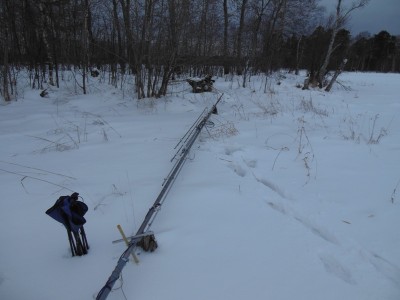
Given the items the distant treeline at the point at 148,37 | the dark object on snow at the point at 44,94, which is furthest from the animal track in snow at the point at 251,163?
the dark object on snow at the point at 44,94

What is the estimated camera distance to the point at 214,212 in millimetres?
2238

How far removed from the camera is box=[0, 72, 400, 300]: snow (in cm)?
158

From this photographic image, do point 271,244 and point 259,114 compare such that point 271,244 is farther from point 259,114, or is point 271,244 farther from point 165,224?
point 259,114

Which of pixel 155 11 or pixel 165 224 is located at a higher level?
pixel 155 11

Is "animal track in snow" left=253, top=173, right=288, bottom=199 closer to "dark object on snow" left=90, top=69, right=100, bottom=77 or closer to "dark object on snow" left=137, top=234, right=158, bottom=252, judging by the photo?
"dark object on snow" left=137, top=234, right=158, bottom=252

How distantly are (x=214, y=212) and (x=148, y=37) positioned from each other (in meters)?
5.81

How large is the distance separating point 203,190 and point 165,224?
1.89ft

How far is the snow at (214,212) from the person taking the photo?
1.58 meters

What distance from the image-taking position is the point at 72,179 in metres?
2.78

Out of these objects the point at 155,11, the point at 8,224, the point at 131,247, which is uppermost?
the point at 155,11

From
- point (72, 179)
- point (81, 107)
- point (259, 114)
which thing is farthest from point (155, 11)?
point (72, 179)

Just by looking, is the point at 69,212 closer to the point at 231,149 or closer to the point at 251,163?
the point at 251,163

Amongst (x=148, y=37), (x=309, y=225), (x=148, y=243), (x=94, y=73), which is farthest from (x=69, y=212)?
(x=94, y=73)

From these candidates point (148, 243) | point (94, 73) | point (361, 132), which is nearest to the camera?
point (148, 243)
